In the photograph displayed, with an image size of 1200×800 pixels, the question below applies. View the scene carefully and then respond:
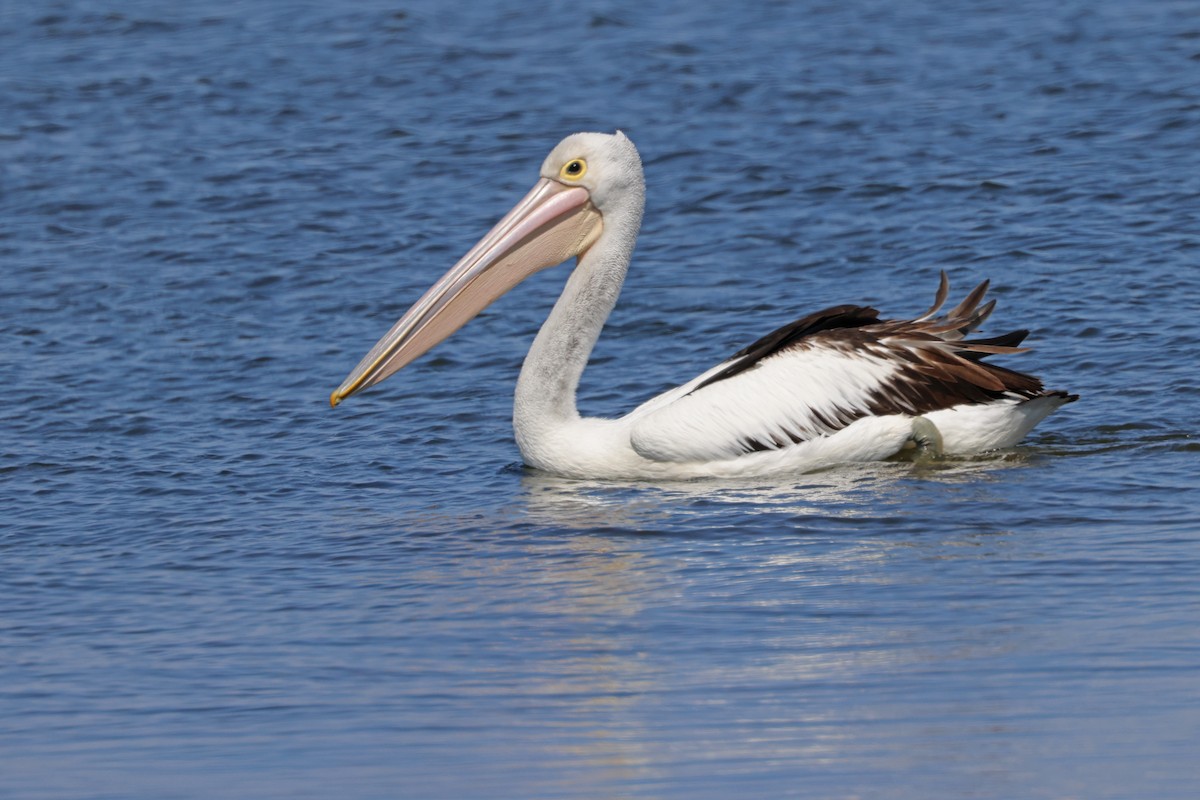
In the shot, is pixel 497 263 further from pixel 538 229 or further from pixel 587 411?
pixel 587 411

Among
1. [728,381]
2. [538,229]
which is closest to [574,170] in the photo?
[538,229]

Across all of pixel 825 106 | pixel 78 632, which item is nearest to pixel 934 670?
pixel 78 632

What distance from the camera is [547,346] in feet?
22.0

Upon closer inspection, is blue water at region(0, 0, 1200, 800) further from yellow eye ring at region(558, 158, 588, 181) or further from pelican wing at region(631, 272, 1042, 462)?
yellow eye ring at region(558, 158, 588, 181)

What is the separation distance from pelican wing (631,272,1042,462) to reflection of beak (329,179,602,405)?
716mm

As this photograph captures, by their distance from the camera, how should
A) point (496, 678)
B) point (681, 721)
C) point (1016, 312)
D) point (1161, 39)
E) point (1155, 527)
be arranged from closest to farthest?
point (681, 721), point (496, 678), point (1155, 527), point (1016, 312), point (1161, 39)

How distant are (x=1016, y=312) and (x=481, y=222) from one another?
3130mm

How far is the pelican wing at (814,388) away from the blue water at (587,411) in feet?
0.63

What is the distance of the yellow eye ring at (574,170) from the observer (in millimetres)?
6789

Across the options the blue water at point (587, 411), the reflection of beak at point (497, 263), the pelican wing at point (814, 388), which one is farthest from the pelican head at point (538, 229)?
the pelican wing at point (814, 388)

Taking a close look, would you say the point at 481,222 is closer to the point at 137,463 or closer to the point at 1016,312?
the point at 1016,312

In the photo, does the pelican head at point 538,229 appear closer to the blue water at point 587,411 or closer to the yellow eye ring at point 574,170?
the yellow eye ring at point 574,170

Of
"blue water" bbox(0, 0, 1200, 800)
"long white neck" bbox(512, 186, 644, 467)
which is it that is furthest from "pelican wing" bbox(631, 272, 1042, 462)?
"long white neck" bbox(512, 186, 644, 467)

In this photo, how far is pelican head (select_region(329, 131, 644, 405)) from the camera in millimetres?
6737
